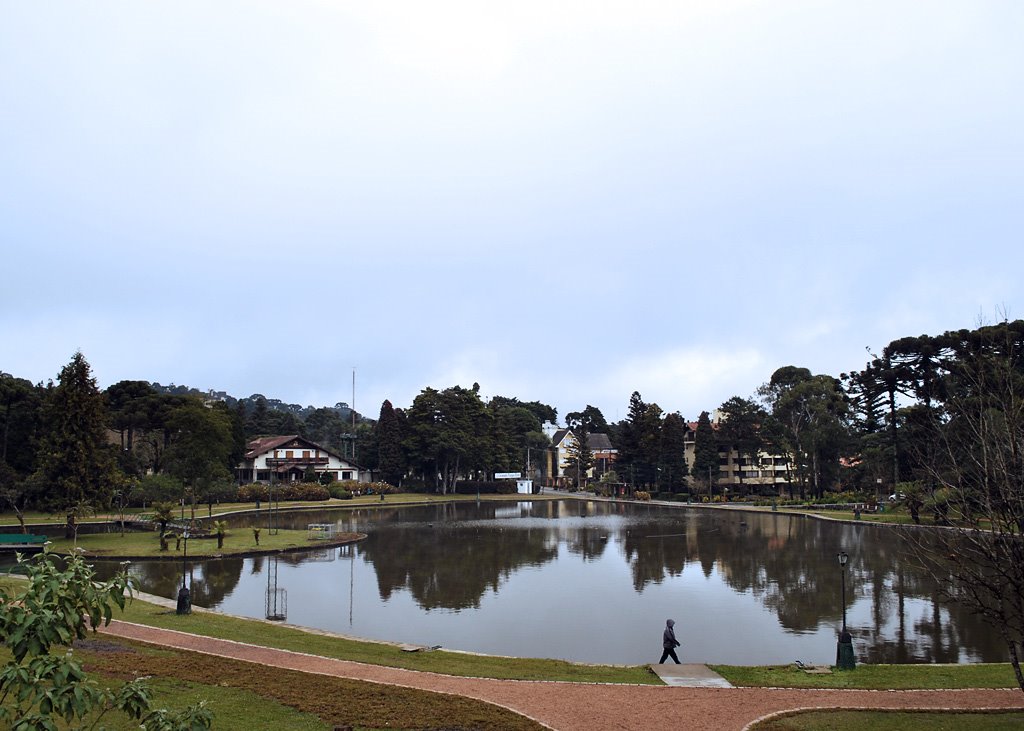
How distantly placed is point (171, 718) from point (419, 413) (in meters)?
90.2

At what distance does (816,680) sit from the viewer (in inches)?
581

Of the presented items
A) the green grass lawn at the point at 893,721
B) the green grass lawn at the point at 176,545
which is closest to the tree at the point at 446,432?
the green grass lawn at the point at 176,545

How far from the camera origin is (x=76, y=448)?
138 ft

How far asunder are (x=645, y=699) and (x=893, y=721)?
397 cm

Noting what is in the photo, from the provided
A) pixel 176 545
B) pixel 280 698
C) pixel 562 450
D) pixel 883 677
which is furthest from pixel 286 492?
pixel 562 450

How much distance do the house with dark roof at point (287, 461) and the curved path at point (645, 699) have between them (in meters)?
83.0

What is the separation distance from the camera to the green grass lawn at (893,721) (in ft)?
37.5

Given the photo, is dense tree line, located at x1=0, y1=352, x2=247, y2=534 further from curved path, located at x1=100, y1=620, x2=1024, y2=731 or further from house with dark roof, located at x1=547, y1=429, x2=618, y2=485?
house with dark roof, located at x1=547, y1=429, x2=618, y2=485

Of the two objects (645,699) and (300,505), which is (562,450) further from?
(645,699)

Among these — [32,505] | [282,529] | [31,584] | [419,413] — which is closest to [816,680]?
[31,584]

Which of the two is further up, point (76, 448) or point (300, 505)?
point (76, 448)

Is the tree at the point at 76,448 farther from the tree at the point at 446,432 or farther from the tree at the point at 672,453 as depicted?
the tree at the point at 672,453

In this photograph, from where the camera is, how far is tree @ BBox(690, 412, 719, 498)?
295 feet

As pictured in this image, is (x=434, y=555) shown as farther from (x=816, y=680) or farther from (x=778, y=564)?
(x=816, y=680)
